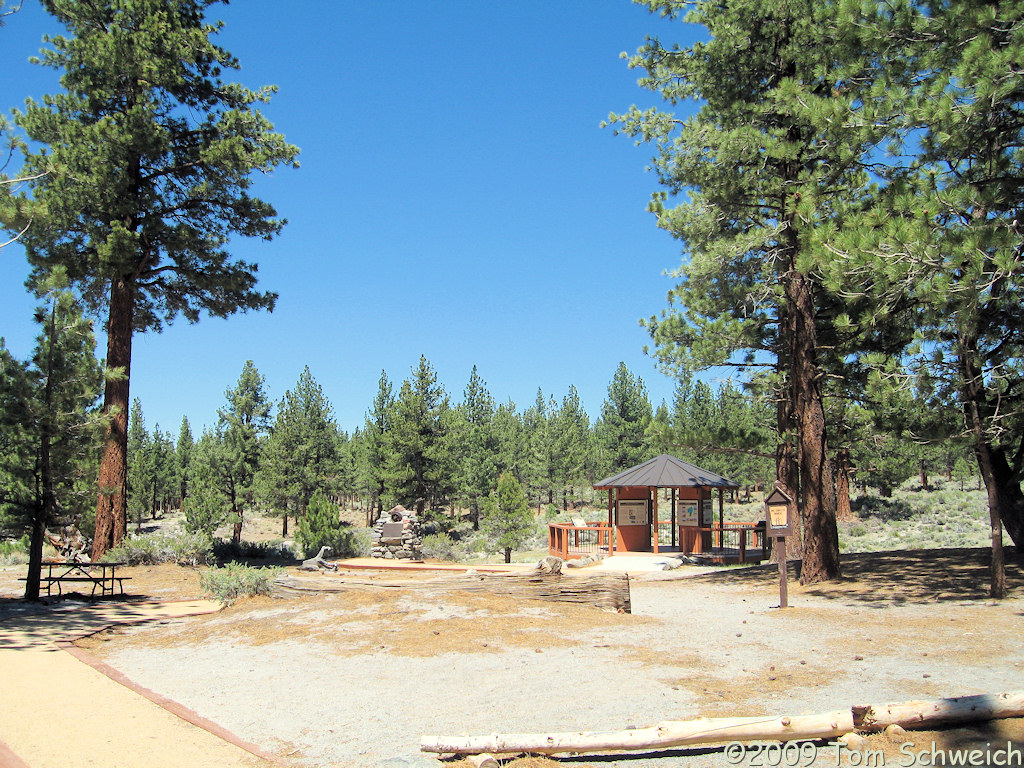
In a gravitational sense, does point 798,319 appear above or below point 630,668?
above

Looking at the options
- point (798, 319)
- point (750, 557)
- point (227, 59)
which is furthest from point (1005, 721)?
point (227, 59)

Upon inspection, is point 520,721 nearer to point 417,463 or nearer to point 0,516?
point 0,516

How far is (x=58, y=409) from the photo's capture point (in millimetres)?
10555

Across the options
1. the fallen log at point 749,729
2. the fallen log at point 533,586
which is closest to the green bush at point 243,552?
the fallen log at point 533,586

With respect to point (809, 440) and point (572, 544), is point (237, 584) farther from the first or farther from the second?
point (572, 544)

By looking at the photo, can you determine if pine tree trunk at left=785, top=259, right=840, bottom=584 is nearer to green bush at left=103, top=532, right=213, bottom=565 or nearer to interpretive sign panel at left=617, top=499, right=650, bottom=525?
interpretive sign panel at left=617, top=499, right=650, bottom=525

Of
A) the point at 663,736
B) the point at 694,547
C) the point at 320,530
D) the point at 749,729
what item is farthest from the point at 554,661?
the point at 694,547

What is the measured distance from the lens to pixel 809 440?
12.0 m

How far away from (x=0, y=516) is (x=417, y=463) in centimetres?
2532

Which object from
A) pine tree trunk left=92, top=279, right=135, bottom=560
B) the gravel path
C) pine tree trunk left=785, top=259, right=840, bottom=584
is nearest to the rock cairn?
pine tree trunk left=92, top=279, right=135, bottom=560

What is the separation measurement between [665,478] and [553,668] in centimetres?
1559

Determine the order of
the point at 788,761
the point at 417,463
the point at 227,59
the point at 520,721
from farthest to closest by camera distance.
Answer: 1. the point at 417,463
2. the point at 227,59
3. the point at 520,721
4. the point at 788,761

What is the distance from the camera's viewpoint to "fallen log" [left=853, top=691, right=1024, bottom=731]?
4.23 meters

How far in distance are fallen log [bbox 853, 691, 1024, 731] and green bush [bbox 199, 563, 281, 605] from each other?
352 inches
